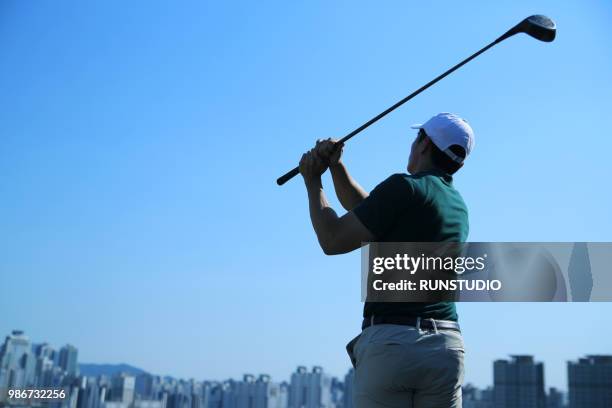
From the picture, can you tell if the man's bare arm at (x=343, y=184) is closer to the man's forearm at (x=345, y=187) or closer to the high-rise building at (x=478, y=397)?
the man's forearm at (x=345, y=187)

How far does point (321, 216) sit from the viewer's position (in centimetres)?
238

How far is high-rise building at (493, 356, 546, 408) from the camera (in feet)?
234

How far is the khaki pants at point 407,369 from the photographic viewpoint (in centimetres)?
216

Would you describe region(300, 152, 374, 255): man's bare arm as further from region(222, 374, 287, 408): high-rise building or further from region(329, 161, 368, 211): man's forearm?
region(222, 374, 287, 408): high-rise building

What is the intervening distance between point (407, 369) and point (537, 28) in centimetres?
180

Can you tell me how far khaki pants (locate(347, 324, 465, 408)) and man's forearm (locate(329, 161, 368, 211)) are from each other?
82cm

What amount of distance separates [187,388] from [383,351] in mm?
88958

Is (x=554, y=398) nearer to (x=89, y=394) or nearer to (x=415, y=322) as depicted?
Result: (x=89, y=394)

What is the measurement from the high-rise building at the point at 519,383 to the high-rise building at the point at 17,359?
148 ft

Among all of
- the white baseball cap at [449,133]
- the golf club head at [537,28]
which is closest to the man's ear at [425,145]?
the white baseball cap at [449,133]

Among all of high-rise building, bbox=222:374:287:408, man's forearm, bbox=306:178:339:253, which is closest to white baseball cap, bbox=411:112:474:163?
man's forearm, bbox=306:178:339:253

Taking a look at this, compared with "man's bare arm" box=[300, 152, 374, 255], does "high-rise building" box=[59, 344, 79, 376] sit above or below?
above

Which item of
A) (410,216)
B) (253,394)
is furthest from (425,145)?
(253,394)

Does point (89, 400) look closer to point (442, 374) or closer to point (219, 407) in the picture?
point (219, 407)
